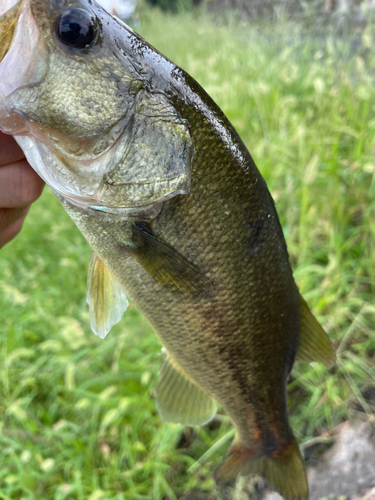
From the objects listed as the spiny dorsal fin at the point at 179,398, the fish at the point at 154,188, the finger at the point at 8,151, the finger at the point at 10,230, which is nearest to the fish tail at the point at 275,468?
the spiny dorsal fin at the point at 179,398

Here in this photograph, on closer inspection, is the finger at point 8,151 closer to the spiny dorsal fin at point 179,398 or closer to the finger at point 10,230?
the finger at point 10,230

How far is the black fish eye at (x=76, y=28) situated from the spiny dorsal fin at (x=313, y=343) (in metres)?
0.91

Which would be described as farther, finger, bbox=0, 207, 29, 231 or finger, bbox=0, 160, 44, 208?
finger, bbox=0, 207, 29, 231

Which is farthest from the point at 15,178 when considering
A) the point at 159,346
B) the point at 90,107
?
the point at 159,346

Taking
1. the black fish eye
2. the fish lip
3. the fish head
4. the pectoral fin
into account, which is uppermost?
the black fish eye

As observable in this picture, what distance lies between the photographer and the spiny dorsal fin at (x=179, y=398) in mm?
1194

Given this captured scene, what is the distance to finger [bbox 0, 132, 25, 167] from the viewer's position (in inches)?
34.4

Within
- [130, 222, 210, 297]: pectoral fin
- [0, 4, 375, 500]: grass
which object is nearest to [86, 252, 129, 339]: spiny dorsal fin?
[130, 222, 210, 297]: pectoral fin

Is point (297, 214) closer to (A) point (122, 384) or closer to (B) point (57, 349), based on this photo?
(A) point (122, 384)

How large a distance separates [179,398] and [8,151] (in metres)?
0.93

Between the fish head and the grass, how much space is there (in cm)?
99

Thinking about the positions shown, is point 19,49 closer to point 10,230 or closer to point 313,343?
point 10,230

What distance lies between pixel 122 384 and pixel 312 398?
3.04 ft

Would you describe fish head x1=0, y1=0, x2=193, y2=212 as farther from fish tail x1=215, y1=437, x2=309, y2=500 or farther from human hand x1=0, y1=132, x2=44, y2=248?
fish tail x1=215, y1=437, x2=309, y2=500
